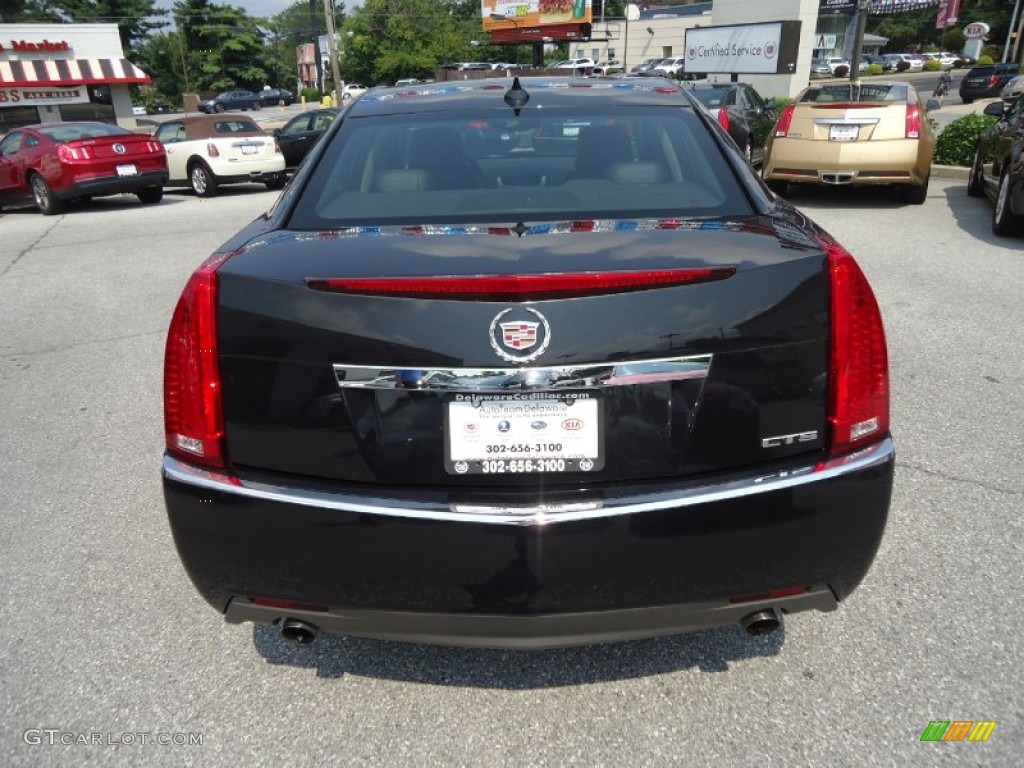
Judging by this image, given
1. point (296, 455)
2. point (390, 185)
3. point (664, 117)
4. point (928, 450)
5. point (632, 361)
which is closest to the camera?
point (632, 361)

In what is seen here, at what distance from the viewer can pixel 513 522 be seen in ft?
6.15

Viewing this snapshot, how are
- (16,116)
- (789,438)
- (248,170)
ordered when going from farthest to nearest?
(16,116) → (248,170) → (789,438)

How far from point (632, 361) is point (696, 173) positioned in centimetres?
112

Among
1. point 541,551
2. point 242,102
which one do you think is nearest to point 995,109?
point 541,551

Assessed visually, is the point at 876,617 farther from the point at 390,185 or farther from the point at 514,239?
the point at 390,185

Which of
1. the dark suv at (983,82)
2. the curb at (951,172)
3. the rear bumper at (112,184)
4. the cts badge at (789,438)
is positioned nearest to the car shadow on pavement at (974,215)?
the curb at (951,172)

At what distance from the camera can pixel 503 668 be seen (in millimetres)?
2510

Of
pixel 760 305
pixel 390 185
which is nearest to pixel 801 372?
pixel 760 305

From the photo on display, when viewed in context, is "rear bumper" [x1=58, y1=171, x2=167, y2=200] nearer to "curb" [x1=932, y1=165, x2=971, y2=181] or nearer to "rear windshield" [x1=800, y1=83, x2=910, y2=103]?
"rear windshield" [x1=800, y1=83, x2=910, y2=103]

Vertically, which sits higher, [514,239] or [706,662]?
[514,239]

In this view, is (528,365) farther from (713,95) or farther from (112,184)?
(713,95)

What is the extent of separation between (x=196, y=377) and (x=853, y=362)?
164cm

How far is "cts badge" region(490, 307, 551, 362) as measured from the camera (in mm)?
1809

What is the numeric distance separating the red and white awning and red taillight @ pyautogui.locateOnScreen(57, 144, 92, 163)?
104 ft
